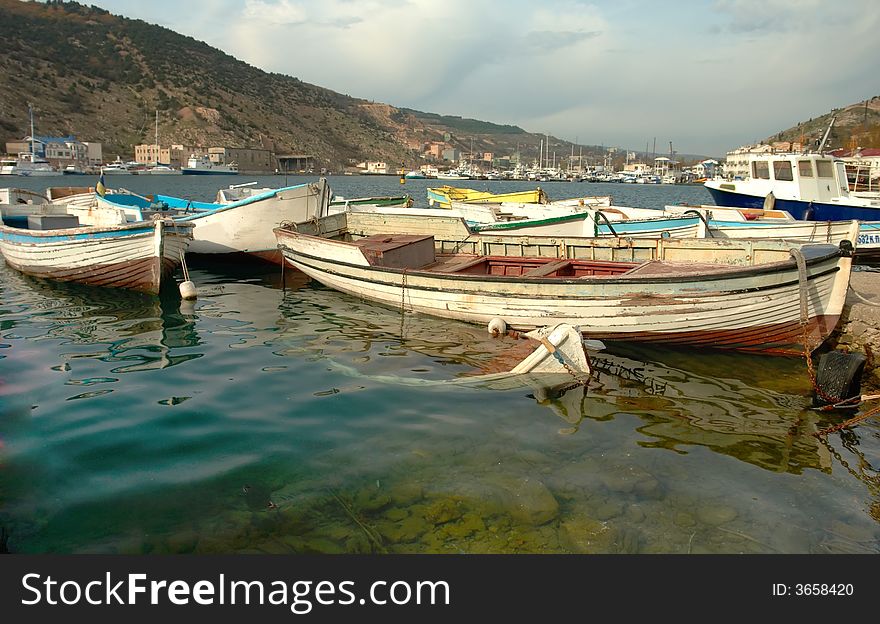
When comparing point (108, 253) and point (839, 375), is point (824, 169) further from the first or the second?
point (108, 253)

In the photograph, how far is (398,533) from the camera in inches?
202

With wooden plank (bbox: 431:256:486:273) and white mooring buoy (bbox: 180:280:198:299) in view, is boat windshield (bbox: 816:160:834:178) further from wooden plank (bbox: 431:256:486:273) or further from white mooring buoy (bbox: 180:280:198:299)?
white mooring buoy (bbox: 180:280:198:299)

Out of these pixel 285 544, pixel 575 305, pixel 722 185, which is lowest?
pixel 285 544

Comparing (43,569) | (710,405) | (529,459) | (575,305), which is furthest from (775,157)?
(43,569)

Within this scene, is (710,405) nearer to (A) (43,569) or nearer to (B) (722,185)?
(A) (43,569)

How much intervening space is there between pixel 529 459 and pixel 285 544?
111 inches

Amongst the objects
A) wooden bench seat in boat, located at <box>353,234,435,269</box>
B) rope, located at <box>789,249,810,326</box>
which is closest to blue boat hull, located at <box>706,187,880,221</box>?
rope, located at <box>789,249,810,326</box>

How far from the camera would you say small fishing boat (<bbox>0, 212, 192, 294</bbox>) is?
1428cm

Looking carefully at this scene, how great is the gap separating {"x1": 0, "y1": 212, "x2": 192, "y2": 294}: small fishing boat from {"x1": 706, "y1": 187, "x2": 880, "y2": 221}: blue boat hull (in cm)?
2078

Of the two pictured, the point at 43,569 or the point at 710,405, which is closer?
the point at 43,569

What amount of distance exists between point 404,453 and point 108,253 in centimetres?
1156

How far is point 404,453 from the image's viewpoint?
261 inches

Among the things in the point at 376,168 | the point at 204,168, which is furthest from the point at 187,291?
the point at 376,168

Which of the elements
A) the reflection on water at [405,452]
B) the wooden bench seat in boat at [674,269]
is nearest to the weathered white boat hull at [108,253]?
the reflection on water at [405,452]
